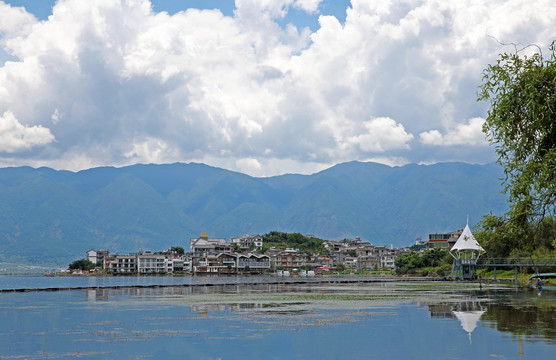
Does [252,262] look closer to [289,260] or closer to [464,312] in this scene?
[289,260]

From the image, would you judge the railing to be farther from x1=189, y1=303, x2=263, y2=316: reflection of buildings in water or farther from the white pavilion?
x1=189, y1=303, x2=263, y2=316: reflection of buildings in water

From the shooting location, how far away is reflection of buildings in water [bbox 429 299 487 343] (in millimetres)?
31936

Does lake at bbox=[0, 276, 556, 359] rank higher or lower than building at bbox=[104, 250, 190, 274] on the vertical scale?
lower

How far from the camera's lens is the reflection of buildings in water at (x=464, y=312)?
31.9 m

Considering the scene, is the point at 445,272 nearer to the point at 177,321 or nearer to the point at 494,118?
the point at 177,321

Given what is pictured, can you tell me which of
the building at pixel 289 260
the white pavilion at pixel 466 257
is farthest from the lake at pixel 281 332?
the building at pixel 289 260

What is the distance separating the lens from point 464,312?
3828 cm

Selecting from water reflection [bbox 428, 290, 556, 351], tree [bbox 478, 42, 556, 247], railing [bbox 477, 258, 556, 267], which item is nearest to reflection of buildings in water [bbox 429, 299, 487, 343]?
water reflection [bbox 428, 290, 556, 351]

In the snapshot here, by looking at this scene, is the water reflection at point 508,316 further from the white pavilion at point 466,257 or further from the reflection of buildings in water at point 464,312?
the white pavilion at point 466,257

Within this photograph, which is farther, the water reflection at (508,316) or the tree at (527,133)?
the water reflection at (508,316)

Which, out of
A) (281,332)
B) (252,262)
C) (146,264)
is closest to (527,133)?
(281,332)

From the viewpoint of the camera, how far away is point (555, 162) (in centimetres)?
1858

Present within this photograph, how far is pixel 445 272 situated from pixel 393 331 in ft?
303

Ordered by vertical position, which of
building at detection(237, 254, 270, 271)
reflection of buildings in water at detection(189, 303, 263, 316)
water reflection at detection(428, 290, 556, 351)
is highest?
building at detection(237, 254, 270, 271)
